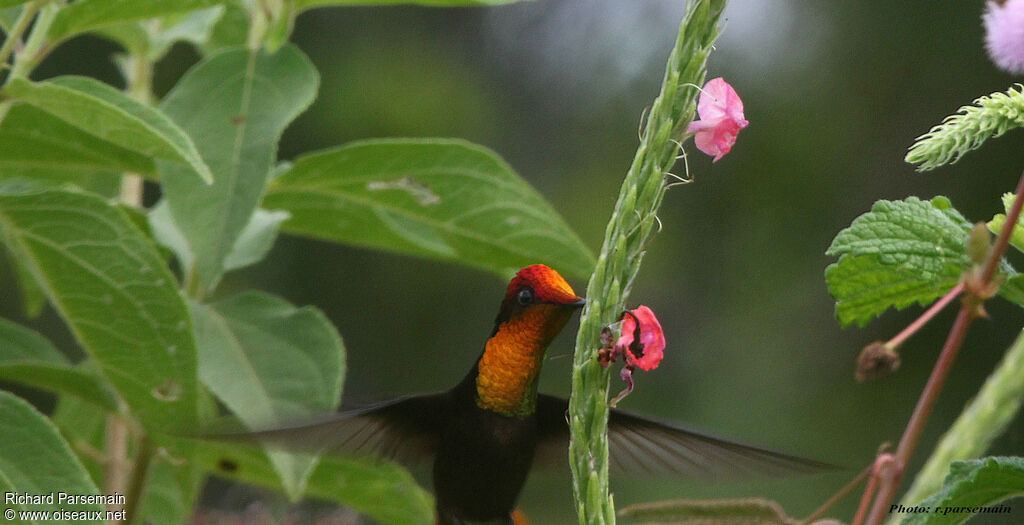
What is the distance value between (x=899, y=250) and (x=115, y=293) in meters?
0.79

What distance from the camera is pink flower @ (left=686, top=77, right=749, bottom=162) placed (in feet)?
2.23

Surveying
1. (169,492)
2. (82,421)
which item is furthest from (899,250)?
(82,421)

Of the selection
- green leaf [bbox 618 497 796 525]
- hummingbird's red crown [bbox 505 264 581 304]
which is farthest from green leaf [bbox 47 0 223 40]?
green leaf [bbox 618 497 796 525]

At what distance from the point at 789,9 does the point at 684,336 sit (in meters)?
1.32

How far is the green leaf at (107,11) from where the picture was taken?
111 centimetres

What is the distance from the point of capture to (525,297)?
0.96 meters

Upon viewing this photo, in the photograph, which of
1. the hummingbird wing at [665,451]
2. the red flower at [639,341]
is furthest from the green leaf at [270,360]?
the red flower at [639,341]

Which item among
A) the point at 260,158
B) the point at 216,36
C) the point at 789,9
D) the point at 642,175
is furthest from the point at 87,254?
the point at 789,9

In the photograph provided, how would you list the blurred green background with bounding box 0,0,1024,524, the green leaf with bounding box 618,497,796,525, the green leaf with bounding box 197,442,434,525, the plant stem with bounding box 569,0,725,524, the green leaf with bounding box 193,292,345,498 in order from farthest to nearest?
the blurred green background with bounding box 0,0,1024,524 → the green leaf with bounding box 197,442,434,525 → the green leaf with bounding box 193,292,345,498 → the green leaf with bounding box 618,497,796,525 → the plant stem with bounding box 569,0,725,524

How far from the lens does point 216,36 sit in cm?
154

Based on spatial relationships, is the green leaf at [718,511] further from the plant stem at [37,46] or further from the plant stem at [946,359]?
the plant stem at [37,46]

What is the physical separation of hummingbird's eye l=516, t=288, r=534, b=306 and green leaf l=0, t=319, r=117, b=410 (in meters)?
0.58

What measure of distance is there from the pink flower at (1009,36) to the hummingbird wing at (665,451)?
13.4 inches

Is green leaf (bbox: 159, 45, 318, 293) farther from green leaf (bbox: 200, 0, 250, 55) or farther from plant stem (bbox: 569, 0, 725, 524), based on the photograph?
plant stem (bbox: 569, 0, 725, 524)
